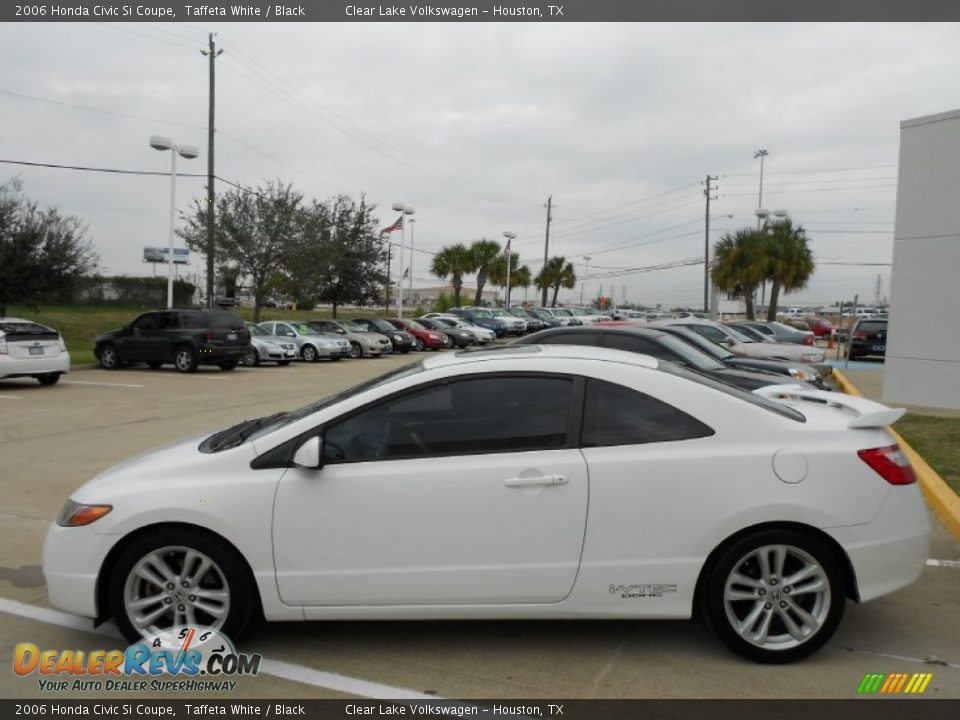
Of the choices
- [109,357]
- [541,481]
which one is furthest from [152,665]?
[109,357]

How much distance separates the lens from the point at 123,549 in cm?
393


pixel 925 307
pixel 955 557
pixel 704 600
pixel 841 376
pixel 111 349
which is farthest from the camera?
pixel 111 349

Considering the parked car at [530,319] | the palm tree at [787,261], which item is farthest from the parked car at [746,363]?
the parked car at [530,319]

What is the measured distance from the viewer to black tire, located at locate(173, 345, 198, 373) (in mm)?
20672

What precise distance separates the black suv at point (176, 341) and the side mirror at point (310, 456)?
1803cm

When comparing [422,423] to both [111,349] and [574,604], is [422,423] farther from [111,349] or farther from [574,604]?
[111,349]

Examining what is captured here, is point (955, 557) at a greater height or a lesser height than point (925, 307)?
lesser

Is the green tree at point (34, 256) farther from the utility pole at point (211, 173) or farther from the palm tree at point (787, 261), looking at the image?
the palm tree at point (787, 261)

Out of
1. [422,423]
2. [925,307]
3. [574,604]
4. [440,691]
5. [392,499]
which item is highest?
[925,307]

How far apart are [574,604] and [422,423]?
3.76 feet

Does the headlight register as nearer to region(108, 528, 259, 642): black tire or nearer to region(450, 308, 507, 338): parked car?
region(108, 528, 259, 642): black tire

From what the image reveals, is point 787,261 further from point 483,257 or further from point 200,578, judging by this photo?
point 200,578

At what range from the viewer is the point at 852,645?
4.09 meters

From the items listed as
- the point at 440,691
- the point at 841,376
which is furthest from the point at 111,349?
the point at 440,691
